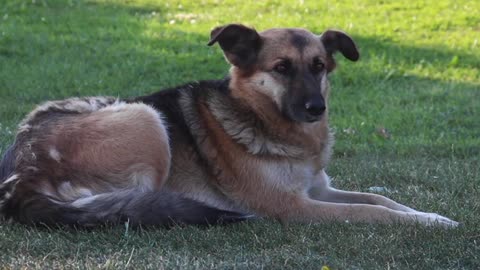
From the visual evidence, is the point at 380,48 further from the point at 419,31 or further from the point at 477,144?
the point at 477,144

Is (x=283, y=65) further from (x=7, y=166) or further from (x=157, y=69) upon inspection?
(x=157, y=69)

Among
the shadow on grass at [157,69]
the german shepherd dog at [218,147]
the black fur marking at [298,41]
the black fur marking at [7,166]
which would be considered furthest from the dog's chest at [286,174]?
the shadow on grass at [157,69]

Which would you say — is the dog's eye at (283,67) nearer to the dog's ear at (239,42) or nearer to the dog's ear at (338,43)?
the dog's ear at (239,42)

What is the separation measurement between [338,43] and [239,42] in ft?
2.46

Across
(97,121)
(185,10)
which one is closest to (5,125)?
(97,121)

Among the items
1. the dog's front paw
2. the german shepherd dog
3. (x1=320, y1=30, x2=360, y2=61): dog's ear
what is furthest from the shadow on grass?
the dog's front paw

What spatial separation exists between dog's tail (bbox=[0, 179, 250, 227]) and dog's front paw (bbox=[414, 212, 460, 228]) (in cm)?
117

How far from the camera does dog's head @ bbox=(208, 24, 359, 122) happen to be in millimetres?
5551

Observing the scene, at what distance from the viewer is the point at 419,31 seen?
1456 centimetres

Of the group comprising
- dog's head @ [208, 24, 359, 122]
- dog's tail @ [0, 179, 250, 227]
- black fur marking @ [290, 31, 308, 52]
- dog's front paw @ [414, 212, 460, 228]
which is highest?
black fur marking @ [290, 31, 308, 52]

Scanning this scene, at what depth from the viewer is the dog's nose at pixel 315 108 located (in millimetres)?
5480

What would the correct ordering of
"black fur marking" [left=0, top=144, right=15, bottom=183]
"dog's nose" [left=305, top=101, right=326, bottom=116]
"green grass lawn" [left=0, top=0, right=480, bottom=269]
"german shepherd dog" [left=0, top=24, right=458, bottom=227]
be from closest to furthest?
"green grass lawn" [left=0, top=0, right=480, bottom=269] < "german shepherd dog" [left=0, top=24, right=458, bottom=227] < "black fur marking" [left=0, top=144, right=15, bottom=183] < "dog's nose" [left=305, top=101, right=326, bottom=116]

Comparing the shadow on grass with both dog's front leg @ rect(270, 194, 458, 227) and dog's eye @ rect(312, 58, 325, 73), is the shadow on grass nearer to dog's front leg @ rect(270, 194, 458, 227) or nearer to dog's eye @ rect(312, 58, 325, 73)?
dog's eye @ rect(312, 58, 325, 73)

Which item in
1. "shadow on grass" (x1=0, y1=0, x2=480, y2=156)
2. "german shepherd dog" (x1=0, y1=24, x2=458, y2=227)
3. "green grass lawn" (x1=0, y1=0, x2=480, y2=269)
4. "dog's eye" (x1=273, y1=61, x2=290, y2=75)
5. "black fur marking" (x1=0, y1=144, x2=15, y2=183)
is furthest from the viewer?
"shadow on grass" (x1=0, y1=0, x2=480, y2=156)
